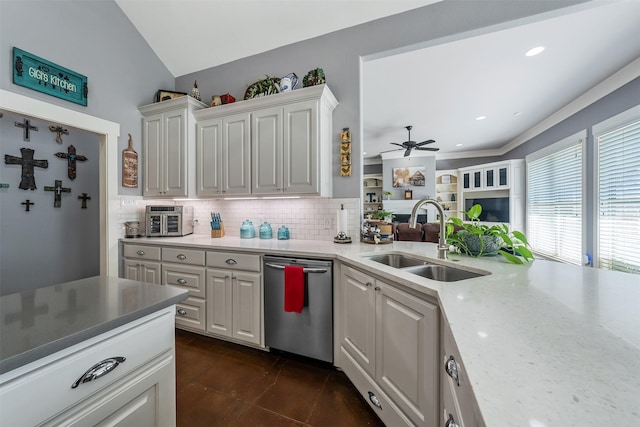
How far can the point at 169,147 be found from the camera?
113 inches

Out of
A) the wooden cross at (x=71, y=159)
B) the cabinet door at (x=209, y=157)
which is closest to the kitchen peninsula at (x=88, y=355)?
the cabinet door at (x=209, y=157)

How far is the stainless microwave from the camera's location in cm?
282

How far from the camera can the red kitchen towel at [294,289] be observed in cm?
188

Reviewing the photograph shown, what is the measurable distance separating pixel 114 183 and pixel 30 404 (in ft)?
9.29

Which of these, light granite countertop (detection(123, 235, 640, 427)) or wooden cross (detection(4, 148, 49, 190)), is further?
wooden cross (detection(4, 148, 49, 190))

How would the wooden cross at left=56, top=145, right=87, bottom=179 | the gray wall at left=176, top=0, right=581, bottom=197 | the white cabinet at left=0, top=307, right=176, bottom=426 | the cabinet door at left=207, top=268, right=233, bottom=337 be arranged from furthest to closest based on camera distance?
1. the wooden cross at left=56, top=145, right=87, bottom=179
2. the cabinet door at left=207, top=268, right=233, bottom=337
3. the gray wall at left=176, top=0, right=581, bottom=197
4. the white cabinet at left=0, top=307, right=176, bottom=426

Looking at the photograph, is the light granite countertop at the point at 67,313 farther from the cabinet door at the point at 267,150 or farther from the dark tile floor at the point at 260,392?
the cabinet door at the point at 267,150

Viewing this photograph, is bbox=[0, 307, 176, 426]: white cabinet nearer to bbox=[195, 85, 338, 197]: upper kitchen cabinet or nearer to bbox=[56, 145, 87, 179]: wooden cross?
bbox=[195, 85, 338, 197]: upper kitchen cabinet

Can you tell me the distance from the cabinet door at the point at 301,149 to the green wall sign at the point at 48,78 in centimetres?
210

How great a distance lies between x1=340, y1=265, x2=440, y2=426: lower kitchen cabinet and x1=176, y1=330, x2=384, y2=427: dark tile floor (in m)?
0.16

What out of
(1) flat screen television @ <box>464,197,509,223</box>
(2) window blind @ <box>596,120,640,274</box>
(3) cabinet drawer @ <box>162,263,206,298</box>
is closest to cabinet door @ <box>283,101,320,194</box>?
(3) cabinet drawer @ <box>162,263,206,298</box>

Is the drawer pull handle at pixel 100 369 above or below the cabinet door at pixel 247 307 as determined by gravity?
above

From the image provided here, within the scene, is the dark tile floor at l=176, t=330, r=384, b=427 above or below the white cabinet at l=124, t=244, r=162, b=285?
below

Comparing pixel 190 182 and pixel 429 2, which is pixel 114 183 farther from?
pixel 429 2
